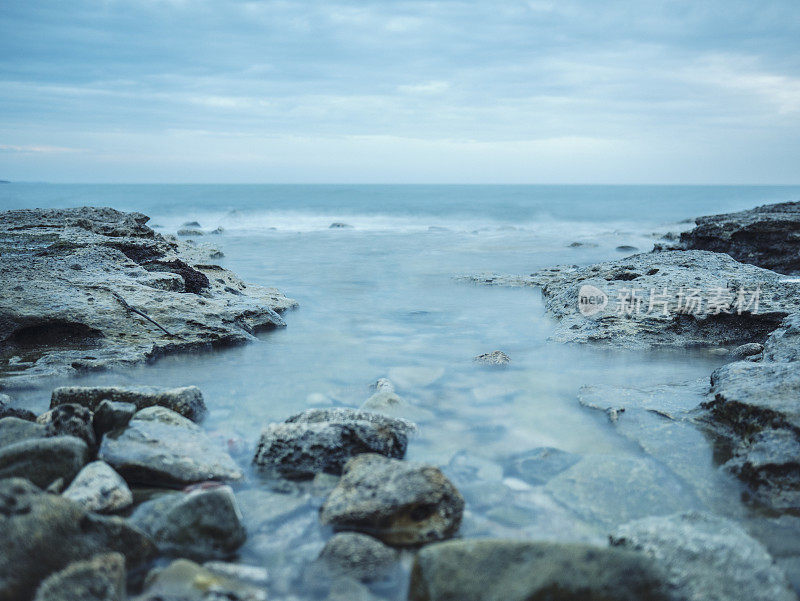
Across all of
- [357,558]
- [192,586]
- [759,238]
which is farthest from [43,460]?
[759,238]

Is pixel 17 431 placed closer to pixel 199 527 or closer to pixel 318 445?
pixel 199 527

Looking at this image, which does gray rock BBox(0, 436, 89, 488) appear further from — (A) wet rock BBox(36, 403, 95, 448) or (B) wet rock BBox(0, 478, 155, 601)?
(B) wet rock BBox(0, 478, 155, 601)

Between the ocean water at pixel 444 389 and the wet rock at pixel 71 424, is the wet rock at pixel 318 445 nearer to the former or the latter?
the ocean water at pixel 444 389

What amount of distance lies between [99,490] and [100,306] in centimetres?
360

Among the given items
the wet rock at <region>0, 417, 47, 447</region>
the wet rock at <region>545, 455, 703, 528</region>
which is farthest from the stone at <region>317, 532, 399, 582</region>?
the wet rock at <region>0, 417, 47, 447</region>

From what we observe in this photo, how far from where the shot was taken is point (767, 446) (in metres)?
3.37

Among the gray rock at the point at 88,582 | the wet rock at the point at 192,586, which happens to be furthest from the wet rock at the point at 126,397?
the gray rock at the point at 88,582

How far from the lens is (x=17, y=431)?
11.0 feet

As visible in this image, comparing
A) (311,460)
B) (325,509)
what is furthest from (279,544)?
(311,460)

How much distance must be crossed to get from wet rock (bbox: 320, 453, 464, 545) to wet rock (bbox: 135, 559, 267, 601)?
1.83ft

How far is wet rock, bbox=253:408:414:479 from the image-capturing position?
3.48 metres

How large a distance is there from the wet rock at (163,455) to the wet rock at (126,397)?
41 centimetres

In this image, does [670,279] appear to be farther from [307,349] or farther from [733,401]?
[307,349]

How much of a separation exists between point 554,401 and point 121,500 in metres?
3.22
